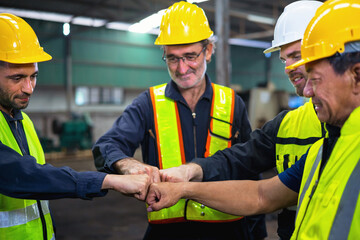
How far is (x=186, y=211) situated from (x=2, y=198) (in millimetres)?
1045

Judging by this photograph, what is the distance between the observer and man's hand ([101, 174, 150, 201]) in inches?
76.0

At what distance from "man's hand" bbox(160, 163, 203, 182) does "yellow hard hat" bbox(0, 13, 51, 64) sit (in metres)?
1.06

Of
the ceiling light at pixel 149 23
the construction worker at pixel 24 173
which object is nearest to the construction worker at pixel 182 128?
the construction worker at pixel 24 173

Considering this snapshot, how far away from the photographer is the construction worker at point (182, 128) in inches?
84.0

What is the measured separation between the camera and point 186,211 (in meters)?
2.11

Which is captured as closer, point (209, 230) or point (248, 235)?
point (209, 230)

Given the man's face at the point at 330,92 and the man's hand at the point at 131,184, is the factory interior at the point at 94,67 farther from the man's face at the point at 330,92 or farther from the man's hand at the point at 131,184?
the man's face at the point at 330,92

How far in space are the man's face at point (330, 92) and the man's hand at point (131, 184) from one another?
3.64ft

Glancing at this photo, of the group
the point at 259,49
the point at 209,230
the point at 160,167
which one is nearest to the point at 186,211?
the point at 209,230

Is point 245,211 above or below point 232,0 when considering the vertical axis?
below

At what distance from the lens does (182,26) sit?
2299 millimetres

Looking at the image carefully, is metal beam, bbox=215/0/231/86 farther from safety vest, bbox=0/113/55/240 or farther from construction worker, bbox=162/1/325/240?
safety vest, bbox=0/113/55/240

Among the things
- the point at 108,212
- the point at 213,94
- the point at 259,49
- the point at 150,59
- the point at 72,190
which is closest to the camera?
the point at 72,190

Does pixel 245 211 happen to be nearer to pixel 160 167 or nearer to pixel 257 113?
pixel 160 167
